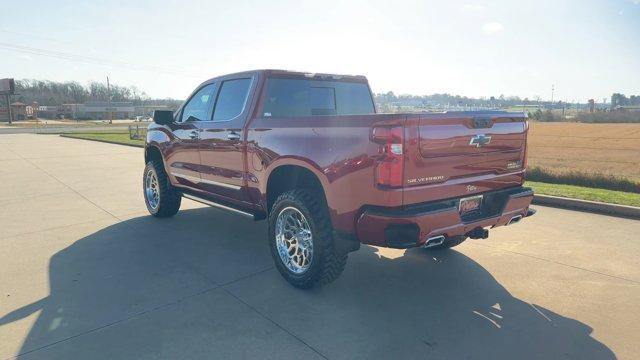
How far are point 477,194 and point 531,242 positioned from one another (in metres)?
2.13

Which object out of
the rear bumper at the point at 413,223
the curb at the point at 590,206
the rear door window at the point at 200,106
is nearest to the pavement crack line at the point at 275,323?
the rear bumper at the point at 413,223

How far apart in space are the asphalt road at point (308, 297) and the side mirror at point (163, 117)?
1474 millimetres

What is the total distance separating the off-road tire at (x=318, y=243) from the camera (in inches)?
140

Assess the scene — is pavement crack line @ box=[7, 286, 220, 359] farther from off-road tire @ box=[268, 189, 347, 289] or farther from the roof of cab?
the roof of cab

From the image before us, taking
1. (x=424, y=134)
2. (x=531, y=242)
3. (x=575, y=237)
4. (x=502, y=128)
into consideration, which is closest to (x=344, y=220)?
(x=424, y=134)

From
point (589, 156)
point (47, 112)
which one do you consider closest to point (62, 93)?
point (47, 112)

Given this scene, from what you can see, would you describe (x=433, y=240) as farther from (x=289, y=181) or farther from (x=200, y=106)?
(x=200, y=106)

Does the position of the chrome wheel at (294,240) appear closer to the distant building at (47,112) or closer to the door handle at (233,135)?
the door handle at (233,135)

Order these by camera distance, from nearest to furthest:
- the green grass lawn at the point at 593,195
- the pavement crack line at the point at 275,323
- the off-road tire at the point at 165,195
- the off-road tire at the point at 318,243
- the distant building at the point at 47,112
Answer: the pavement crack line at the point at 275,323, the off-road tire at the point at 318,243, the off-road tire at the point at 165,195, the green grass lawn at the point at 593,195, the distant building at the point at 47,112

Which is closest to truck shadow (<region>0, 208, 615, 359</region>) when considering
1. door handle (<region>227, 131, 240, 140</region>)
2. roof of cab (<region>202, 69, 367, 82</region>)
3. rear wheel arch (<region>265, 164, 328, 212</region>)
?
rear wheel arch (<region>265, 164, 328, 212</region>)

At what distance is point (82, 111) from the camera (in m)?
100

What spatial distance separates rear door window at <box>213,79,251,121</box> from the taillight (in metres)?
2.12

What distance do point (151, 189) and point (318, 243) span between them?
414 centimetres

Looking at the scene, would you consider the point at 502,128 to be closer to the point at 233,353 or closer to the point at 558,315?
the point at 558,315
